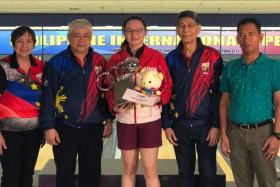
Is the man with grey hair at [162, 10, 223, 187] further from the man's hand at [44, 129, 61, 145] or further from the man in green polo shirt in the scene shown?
the man's hand at [44, 129, 61, 145]

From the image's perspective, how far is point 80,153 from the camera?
185 centimetres

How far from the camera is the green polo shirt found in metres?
1.62

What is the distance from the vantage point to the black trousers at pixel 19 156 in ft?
5.84

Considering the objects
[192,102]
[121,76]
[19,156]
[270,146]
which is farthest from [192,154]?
[19,156]

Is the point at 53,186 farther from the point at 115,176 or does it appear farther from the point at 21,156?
the point at 21,156

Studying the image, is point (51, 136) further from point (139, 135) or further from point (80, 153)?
point (139, 135)

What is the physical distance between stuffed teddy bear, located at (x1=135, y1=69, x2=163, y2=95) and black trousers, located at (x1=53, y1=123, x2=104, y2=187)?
0.30m

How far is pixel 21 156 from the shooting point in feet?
5.92

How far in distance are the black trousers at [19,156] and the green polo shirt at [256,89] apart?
0.89m
